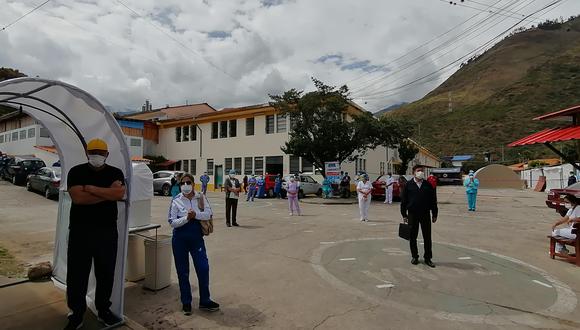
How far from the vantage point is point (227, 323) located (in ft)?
15.1

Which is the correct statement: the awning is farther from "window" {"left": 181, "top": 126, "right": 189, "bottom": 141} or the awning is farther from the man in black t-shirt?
the man in black t-shirt

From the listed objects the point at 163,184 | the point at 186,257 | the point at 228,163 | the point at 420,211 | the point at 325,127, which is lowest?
the point at 186,257

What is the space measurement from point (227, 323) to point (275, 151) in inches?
1029

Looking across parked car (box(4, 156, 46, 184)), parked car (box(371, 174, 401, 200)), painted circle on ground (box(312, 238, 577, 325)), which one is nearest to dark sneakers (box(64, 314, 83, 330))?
painted circle on ground (box(312, 238, 577, 325))

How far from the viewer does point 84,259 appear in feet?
13.7

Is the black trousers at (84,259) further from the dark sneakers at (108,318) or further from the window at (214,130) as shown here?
the window at (214,130)

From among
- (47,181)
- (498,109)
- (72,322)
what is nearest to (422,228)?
(72,322)

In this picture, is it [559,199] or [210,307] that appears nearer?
[210,307]

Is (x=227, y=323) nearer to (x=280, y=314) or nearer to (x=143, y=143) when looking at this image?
(x=280, y=314)

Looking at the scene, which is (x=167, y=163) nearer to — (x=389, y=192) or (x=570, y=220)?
(x=389, y=192)

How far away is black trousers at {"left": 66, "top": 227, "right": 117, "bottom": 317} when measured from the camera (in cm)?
415

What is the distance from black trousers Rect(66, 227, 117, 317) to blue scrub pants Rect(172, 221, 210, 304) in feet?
2.68

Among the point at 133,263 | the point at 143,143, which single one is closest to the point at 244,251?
the point at 133,263

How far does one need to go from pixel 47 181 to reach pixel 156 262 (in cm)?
1783
